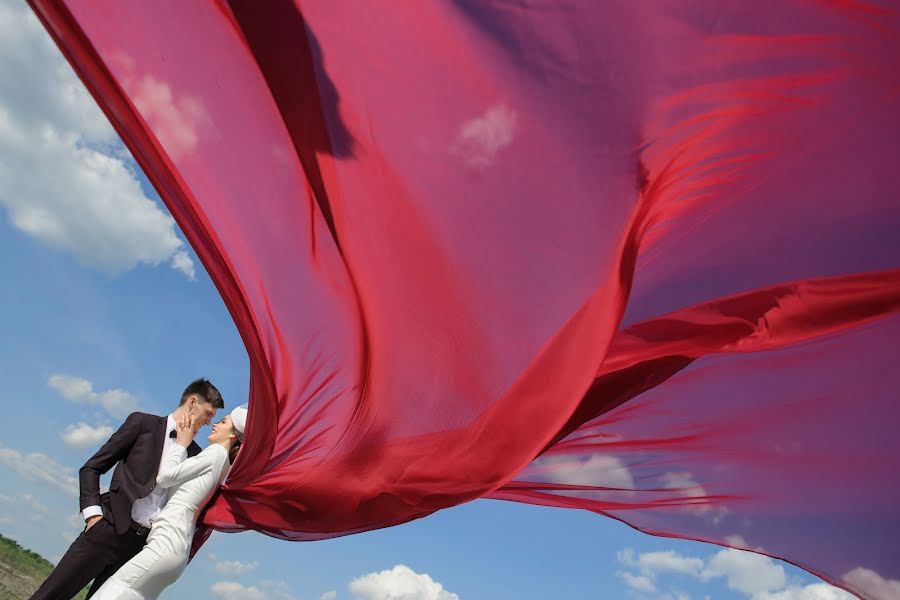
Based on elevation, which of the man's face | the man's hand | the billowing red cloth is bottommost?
the man's hand

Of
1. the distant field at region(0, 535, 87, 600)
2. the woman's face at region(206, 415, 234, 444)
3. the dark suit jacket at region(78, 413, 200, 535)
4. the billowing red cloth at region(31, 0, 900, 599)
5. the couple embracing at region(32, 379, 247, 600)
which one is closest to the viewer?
the billowing red cloth at region(31, 0, 900, 599)

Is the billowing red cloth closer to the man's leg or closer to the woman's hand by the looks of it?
the woman's hand

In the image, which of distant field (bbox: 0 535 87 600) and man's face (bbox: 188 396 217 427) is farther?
distant field (bbox: 0 535 87 600)

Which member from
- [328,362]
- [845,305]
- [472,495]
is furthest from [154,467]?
[845,305]

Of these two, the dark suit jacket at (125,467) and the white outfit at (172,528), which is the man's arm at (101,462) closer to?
the dark suit jacket at (125,467)

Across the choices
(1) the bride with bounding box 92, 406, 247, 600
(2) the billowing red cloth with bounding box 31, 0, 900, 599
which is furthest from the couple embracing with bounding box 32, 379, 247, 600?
(2) the billowing red cloth with bounding box 31, 0, 900, 599

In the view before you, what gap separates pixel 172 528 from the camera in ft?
14.0

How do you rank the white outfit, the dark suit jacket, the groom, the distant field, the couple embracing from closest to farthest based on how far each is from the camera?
the white outfit → the couple embracing → the groom → the dark suit jacket → the distant field

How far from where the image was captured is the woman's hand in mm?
4590

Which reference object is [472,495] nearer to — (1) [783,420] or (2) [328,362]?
(2) [328,362]

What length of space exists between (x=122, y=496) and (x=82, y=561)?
1.20ft

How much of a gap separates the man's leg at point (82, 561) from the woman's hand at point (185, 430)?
21.8 inches

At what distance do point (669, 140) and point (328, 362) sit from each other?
1.89 m

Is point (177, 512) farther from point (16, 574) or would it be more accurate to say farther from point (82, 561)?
point (16, 574)
